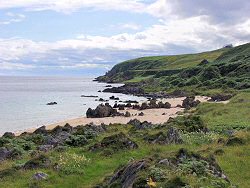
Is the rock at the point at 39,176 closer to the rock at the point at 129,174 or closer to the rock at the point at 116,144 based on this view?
the rock at the point at 129,174

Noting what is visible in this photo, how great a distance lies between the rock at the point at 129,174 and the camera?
51.6 feet

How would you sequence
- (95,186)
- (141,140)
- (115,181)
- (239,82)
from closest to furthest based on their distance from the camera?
1. (115,181)
2. (95,186)
3. (141,140)
4. (239,82)

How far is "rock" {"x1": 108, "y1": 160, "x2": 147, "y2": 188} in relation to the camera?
1572 cm

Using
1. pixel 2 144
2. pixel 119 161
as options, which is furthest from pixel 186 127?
pixel 2 144

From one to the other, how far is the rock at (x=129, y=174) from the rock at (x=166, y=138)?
13.3m

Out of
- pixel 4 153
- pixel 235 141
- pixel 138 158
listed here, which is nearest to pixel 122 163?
pixel 138 158

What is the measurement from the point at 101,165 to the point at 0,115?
6506 centimetres

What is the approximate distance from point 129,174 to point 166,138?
1472cm

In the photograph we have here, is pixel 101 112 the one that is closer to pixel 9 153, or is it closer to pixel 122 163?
pixel 9 153

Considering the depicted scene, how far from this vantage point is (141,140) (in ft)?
104

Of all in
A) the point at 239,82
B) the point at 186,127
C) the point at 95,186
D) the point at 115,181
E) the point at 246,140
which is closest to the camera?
the point at 115,181

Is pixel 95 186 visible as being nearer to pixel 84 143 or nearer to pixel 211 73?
pixel 84 143

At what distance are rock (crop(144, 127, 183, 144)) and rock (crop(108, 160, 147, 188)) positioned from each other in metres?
13.3

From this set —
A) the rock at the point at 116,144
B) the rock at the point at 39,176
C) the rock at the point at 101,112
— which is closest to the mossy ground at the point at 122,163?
the rock at the point at 39,176
